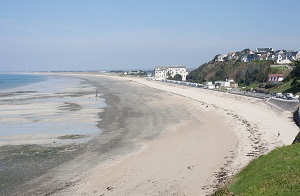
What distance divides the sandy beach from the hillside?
3641 cm

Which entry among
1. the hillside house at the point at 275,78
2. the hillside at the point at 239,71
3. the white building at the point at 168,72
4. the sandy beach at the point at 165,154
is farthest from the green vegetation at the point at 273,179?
the white building at the point at 168,72

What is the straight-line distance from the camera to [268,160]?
13.1 m

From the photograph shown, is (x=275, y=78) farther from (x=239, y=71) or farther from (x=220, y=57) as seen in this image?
(x=220, y=57)

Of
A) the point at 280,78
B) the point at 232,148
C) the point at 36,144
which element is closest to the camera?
the point at 232,148

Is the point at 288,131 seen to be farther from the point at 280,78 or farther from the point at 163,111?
the point at 280,78

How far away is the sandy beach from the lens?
47.6 ft

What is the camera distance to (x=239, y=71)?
87.6m

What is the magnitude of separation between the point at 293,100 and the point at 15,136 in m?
26.5

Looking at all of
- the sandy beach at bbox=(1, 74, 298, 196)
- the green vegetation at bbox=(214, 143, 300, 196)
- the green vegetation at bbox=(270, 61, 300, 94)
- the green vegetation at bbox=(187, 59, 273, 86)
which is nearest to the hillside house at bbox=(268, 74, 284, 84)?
the green vegetation at bbox=(187, 59, 273, 86)

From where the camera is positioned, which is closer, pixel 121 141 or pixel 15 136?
pixel 121 141

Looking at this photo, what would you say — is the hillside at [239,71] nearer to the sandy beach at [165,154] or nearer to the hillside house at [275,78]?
the hillside house at [275,78]

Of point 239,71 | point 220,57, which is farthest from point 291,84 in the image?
point 220,57

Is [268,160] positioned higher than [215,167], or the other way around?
[268,160]

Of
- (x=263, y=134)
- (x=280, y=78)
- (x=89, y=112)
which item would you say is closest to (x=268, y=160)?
(x=263, y=134)
